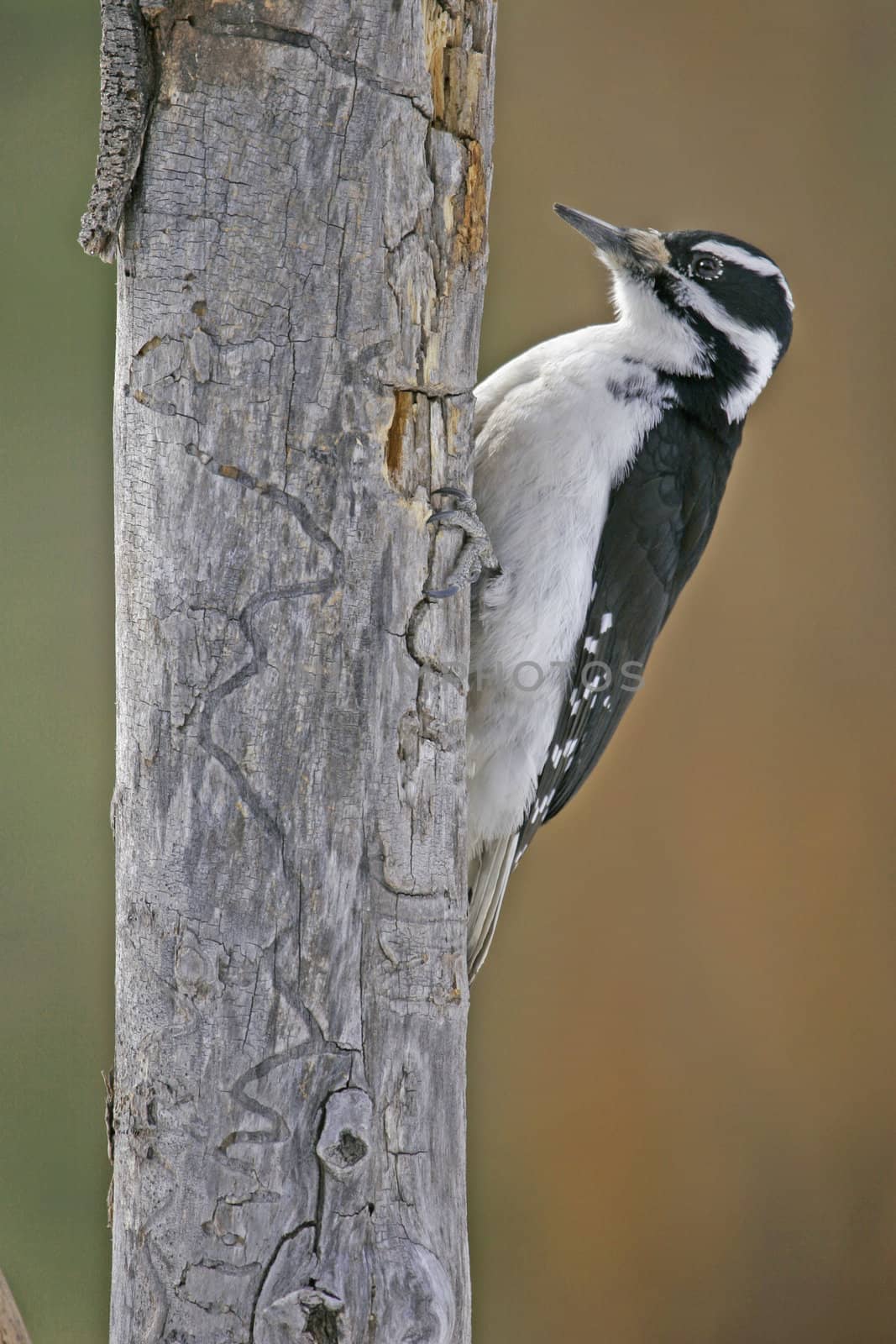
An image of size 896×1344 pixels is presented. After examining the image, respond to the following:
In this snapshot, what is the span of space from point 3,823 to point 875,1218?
222 centimetres

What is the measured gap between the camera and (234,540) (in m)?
1.25

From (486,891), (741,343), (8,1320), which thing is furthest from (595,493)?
(8,1320)

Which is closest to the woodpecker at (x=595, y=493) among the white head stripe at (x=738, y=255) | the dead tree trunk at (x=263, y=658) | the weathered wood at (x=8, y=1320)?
the white head stripe at (x=738, y=255)

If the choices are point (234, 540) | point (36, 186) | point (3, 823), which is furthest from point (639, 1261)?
point (36, 186)

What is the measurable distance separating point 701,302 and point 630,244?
15 cm

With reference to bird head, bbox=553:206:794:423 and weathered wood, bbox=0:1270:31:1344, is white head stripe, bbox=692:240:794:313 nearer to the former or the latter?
bird head, bbox=553:206:794:423

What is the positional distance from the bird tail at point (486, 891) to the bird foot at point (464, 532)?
2.11 feet

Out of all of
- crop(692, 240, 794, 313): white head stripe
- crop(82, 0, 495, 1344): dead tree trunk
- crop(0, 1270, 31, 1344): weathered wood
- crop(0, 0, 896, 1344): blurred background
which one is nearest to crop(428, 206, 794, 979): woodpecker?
crop(692, 240, 794, 313): white head stripe

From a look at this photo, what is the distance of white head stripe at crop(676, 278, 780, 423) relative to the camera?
190 cm

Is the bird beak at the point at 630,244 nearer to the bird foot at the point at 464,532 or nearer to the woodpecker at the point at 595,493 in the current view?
the woodpecker at the point at 595,493

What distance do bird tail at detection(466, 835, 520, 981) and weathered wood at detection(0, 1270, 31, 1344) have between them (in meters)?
0.82

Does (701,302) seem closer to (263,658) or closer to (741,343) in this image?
(741,343)

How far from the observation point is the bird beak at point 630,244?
192 cm

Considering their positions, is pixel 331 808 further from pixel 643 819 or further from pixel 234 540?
pixel 643 819
